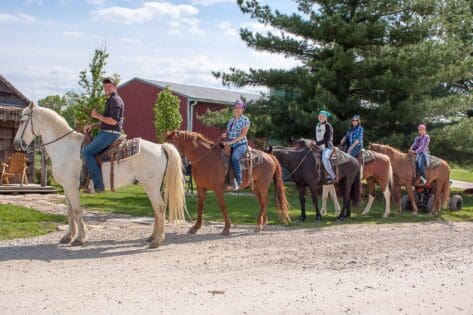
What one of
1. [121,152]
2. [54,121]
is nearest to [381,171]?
[121,152]

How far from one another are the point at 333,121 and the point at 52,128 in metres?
10.7

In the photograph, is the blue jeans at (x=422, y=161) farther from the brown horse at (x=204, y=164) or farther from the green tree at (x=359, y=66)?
the brown horse at (x=204, y=164)

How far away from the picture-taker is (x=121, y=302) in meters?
5.46

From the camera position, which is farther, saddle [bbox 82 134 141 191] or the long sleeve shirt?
the long sleeve shirt

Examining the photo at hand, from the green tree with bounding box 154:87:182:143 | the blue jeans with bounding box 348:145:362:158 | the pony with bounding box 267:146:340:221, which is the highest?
the green tree with bounding box 154:87:182:143

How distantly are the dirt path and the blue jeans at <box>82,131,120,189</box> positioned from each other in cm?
113

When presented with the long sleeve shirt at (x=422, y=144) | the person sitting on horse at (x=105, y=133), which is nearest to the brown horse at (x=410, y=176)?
the long sleeve shirt at (x=422, y=144)

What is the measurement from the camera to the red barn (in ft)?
103

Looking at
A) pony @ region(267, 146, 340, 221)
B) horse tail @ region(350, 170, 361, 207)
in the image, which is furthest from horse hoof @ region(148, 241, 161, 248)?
horse tail @ region(350, 170, 361, 207)

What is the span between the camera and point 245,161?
35.8ft

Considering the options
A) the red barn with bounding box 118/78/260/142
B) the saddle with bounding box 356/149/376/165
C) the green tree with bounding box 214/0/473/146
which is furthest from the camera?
the red barn with bounding box 118/78/260/142

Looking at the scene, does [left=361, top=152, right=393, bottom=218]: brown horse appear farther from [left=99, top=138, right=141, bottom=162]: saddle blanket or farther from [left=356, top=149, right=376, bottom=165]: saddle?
[left=99, top=138, right=141, bottom=162]: saddle blanket

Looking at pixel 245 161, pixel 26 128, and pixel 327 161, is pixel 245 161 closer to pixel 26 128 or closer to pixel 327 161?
pixel 327 161

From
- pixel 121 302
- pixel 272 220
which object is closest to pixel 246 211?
pixel 272 220
